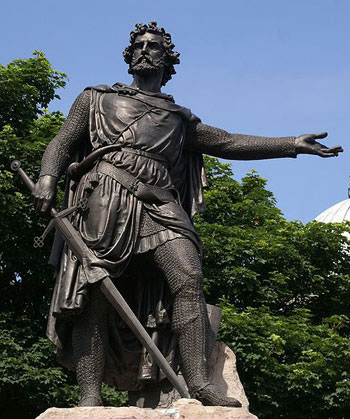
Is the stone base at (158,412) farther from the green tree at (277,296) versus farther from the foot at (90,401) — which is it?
the green tree at (277,296)

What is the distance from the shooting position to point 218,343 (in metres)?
8.20

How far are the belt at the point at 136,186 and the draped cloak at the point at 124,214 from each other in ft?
0.12

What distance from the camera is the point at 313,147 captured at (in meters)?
8.58

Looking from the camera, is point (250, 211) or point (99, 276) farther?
point (250, 211)

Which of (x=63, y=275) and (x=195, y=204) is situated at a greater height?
(x=195, y=204)

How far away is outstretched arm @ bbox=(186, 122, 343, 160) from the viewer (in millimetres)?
8594

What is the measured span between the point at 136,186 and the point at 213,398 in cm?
185

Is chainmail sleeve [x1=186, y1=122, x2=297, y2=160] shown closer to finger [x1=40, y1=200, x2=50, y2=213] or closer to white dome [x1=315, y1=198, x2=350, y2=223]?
finger [x1=40, y1=200, x2=50, y2=213]

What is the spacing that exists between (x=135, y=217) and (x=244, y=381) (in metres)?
12.9

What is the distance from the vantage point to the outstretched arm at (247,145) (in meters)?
8.59

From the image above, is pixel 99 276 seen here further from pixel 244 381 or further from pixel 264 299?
pixel 264 299

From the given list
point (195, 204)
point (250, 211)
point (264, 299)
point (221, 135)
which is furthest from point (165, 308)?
point (250, 211)

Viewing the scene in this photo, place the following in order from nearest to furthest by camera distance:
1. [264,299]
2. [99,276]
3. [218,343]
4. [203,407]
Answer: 1. [203,407]
2. [99,276]
3. [218,343]
4. [264,299]

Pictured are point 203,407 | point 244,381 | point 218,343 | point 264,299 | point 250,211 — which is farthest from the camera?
point 250,211
